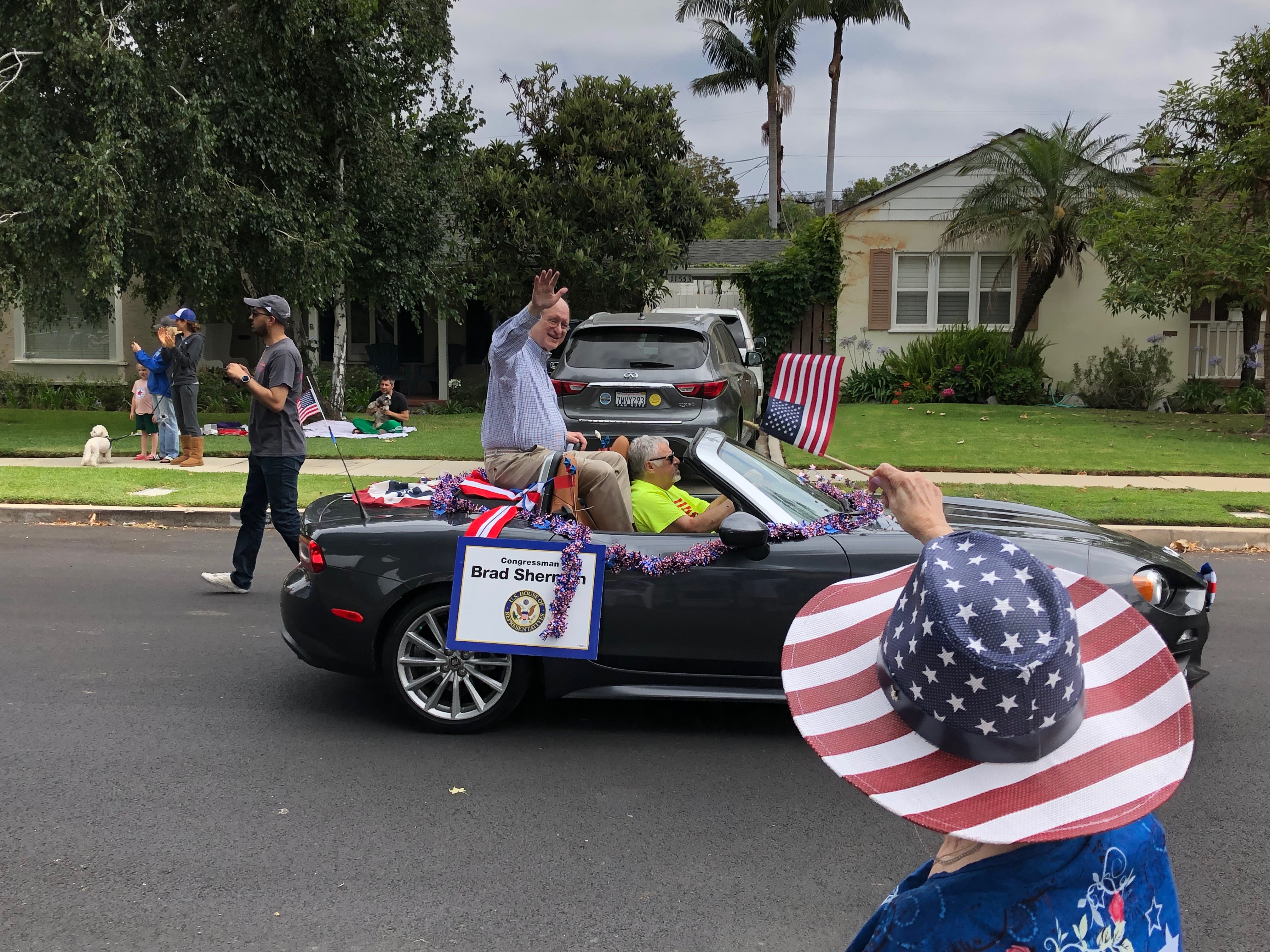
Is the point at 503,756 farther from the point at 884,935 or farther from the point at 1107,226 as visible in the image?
the point at 1107,226

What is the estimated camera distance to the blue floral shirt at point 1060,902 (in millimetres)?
1356

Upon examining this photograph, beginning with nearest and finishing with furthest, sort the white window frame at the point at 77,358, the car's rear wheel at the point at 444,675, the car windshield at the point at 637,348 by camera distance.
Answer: the car's rear wheel at the point at 444,675, the car windshield at the point at 637,348, the white window frame at the point at 77,358

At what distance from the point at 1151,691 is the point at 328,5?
659 inches

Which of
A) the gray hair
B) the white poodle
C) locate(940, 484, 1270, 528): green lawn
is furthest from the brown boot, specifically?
the gray hair

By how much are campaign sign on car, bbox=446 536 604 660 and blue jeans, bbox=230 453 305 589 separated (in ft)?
8.54

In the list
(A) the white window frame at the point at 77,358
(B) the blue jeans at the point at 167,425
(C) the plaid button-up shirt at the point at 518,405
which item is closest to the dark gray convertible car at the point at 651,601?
(C) the plaid button-up shirt at the point at 518,405

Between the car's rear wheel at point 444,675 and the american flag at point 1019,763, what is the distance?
12.2 ft

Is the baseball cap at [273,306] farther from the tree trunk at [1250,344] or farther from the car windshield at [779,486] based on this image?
the tree trunk at [1250,344]

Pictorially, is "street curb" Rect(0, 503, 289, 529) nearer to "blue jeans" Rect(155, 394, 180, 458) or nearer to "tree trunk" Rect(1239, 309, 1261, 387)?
"blue jeans" Rect(155, 394, 180, 458)

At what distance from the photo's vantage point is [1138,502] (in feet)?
35.6

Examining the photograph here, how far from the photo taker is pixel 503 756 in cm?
486

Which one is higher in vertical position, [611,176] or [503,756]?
[611,176]

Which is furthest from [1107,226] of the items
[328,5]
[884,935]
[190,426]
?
[884,935]

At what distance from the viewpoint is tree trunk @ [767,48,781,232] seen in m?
38.6
